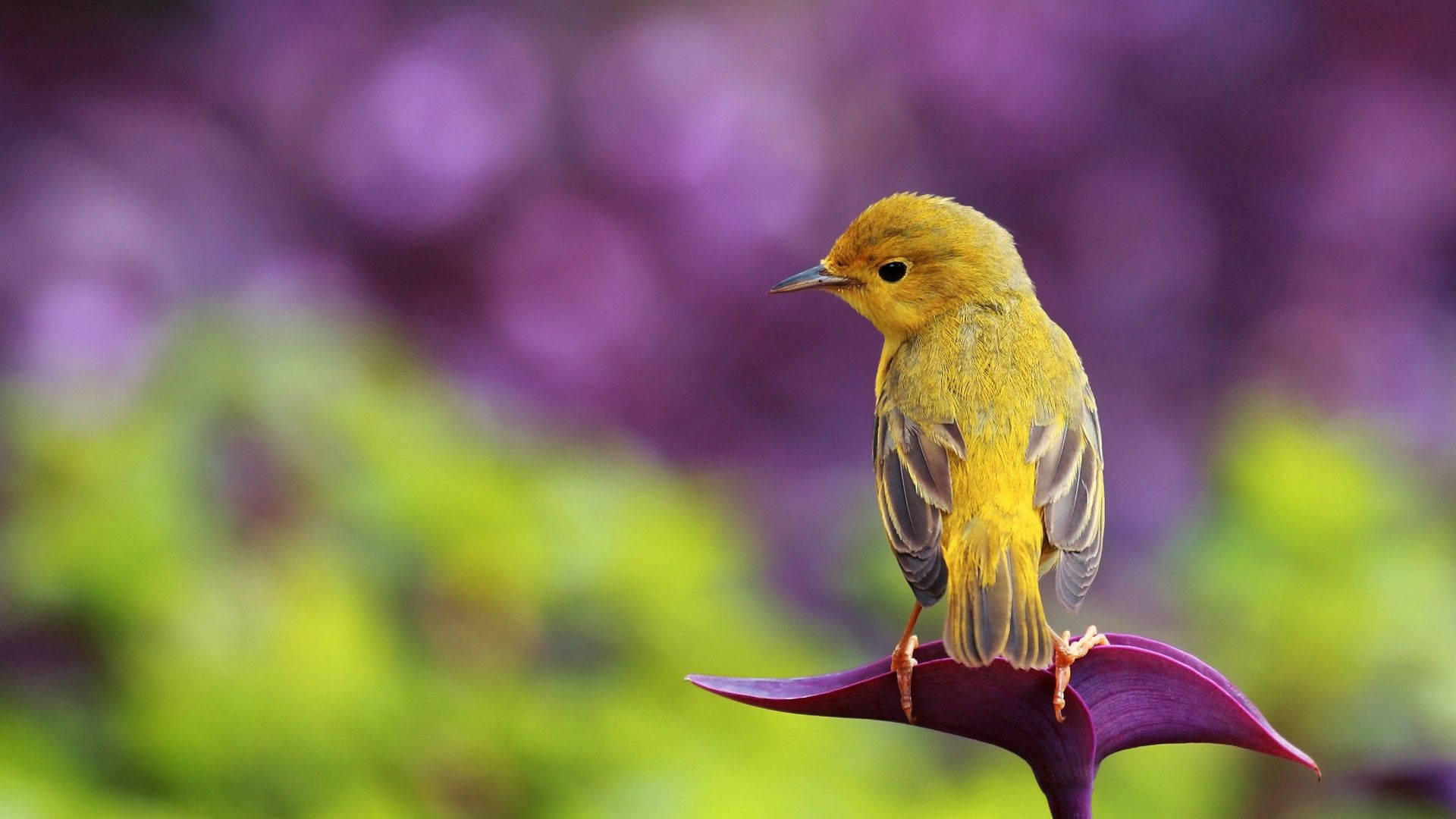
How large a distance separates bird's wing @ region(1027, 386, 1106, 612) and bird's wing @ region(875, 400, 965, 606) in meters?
0.06

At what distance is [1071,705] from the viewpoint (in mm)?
619

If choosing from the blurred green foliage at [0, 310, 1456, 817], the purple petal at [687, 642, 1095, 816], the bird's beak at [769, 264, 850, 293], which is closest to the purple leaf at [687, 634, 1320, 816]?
the purple petal at [687, 642, 1095, 816]

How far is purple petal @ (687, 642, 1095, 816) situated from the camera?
1.97ft

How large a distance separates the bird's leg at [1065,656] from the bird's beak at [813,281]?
317 millimetres

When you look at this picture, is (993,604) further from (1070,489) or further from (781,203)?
(781,203)

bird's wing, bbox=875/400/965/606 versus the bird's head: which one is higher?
the bird's head

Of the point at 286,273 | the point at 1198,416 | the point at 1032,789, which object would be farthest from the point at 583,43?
the point at 1032,789

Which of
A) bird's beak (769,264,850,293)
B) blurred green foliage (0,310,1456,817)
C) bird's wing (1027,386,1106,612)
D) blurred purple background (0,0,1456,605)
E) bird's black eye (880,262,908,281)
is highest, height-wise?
blurred purple background (0,0,1456,605)

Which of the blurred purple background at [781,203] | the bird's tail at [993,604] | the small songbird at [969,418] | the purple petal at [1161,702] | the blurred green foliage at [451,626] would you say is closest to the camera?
the purple petal at [1161,702]

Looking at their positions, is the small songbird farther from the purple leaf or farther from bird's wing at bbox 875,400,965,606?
the purple leaf

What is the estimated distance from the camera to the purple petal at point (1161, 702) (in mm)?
592

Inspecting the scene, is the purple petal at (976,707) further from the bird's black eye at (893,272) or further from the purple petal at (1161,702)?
the bird's black eye at (893,272)

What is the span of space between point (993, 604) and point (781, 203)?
2.35 meters

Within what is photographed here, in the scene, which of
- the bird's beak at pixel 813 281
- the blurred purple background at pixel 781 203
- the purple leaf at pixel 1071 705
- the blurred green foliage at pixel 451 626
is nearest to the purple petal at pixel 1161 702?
the purple leaf at pixel 1071 705
